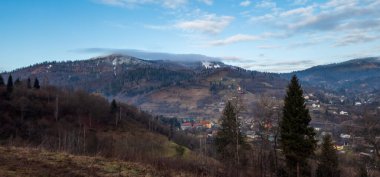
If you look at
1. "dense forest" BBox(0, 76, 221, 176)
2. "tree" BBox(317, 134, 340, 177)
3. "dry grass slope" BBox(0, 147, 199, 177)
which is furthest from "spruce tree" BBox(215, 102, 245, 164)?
"dry grass slope" BBox(0, 147, 199, 177)

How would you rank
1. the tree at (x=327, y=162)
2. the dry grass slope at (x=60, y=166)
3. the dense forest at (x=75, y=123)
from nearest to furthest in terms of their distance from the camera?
1. the dry grass slope at (x=60, y=166)
2. the tree at (x=327, y=162)
3. the dense forest at (x=75, y=123)

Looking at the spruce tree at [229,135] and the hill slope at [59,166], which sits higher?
the hill slope at [59,166]

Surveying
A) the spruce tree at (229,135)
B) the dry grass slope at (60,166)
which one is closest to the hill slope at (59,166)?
the dry grass slope at (60,166)

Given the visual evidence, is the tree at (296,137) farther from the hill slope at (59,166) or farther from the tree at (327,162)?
the hill slope at (59,166)

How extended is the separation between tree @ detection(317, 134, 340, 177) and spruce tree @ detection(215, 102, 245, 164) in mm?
13286

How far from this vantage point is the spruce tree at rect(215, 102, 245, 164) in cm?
6328

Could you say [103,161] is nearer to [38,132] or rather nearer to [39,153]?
[39,153]

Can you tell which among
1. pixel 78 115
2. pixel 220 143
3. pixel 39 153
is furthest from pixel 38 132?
pixel 39 153

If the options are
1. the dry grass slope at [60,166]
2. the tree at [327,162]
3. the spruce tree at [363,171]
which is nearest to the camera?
the dry grass slope at [60,166]

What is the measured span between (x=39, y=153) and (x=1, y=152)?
1976 millimetres

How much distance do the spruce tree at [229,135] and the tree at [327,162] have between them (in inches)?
523

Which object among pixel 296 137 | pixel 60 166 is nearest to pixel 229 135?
pixel 296 137

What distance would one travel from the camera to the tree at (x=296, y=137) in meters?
44.6

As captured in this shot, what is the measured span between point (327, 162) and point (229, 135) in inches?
642
